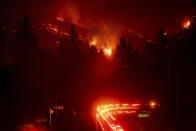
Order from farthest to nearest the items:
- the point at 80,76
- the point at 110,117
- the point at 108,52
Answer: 1. the point at 108,52
2. the point at 80,76
3. the point at 110,117

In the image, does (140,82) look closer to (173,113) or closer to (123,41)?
(123,41)

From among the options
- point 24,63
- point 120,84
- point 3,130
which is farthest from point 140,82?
point 3,130

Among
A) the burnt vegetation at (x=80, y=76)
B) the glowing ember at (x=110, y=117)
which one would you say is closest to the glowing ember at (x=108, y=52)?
the burnt vegetation at (x=80, y=76)

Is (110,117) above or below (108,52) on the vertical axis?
below

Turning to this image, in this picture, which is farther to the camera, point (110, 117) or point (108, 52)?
point (108, 52)

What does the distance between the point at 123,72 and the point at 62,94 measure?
128ft

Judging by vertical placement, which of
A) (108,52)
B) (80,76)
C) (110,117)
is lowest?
(110,117)

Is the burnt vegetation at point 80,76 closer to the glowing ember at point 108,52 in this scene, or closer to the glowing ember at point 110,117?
the glowing ember at point 110,117

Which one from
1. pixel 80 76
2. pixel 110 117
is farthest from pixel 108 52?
pixel 110 117

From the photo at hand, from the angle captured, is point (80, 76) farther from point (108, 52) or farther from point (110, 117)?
point (108, 52)

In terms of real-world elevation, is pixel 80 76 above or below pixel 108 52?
below

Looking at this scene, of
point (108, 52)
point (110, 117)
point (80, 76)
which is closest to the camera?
point (110, 117)

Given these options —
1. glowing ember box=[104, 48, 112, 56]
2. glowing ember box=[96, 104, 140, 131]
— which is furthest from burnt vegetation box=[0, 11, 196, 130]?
glowing ember box=[104, 48, 112, 56]

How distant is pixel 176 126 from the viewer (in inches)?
1222
